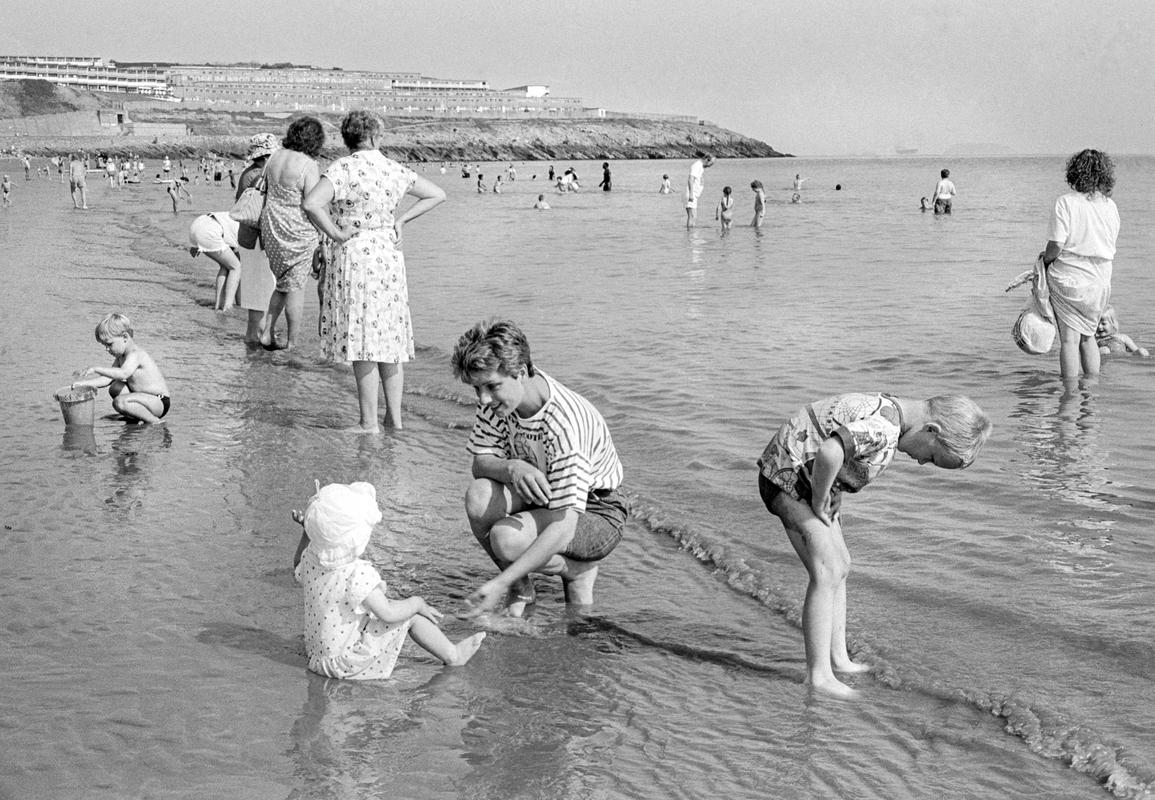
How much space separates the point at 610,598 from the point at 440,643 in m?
1.05

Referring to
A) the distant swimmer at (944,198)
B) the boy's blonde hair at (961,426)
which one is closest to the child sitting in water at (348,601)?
the boy's blonde hair at (961,426)

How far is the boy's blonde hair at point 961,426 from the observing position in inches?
153

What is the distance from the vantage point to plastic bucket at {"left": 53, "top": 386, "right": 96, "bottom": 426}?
7.41 metres

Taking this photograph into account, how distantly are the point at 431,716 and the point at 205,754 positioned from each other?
72cm

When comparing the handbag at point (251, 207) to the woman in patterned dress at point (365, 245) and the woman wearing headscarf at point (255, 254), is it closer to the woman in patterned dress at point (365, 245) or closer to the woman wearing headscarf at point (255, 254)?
the woman wearing headscarf at point (255, 254)

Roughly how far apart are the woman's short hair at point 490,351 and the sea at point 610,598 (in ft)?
3.58

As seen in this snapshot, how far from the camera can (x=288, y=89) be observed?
165750mm

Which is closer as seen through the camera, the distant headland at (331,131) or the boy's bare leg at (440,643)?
the boy's bare leg at (440,643)

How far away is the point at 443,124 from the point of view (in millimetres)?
151875

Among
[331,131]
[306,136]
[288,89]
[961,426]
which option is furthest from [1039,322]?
[288,89]

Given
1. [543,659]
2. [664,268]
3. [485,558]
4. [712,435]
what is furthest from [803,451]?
[664,268]

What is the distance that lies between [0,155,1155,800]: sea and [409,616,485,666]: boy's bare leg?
2.1 inches

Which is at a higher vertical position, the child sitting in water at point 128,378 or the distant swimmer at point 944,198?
the distant swimmer at point 944,198

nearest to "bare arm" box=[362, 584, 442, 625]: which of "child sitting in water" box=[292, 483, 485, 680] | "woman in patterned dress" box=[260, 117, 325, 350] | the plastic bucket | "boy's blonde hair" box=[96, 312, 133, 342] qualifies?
"child sitting in water" box=[292, 483, 485, 680]
